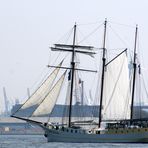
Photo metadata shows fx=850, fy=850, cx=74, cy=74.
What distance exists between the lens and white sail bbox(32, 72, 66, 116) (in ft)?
390

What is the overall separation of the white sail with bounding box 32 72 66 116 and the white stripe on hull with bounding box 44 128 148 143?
20.2 feet

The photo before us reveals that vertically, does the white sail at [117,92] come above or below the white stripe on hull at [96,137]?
above

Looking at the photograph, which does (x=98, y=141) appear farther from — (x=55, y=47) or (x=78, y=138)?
(x=55, y=47)

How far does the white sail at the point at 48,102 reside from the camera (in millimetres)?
118875

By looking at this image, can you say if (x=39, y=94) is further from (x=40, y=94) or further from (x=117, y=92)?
(x=117, y=92)

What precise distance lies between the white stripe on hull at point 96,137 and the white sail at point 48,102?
617 cm

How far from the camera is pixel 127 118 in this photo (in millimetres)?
126562

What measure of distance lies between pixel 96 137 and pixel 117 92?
7738 mm

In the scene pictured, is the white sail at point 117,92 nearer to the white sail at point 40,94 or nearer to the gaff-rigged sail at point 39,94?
the gaff-rigged sail at point 39,94

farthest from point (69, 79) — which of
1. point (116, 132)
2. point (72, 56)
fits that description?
point (116, 132)

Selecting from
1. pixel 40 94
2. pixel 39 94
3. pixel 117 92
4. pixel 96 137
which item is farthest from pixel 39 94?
pixel 117 92

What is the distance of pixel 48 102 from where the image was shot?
119562 mm

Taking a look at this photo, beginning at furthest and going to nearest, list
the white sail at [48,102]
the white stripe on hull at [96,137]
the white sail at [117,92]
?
the white sail at [117,92], the white stripe on hull at [96,137], the white sail at [48,102]

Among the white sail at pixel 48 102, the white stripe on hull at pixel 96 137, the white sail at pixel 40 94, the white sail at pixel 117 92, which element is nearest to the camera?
the white sail at pixel 40 94
